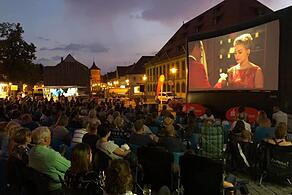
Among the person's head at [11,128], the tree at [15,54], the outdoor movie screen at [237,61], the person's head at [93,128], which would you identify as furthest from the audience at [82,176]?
the tree at [15,54]

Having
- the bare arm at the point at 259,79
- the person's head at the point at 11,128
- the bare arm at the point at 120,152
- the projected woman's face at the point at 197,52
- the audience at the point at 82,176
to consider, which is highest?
the projected woman's face at the point at 197,52

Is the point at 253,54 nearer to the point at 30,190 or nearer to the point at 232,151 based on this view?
the point at 232,151

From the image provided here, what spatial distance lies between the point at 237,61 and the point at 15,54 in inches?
893

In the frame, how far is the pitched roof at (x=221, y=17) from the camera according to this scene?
4666cm

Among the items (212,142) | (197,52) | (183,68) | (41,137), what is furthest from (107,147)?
(183,68)

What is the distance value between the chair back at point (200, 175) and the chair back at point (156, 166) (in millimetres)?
443

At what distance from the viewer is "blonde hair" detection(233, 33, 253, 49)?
19.0 meters

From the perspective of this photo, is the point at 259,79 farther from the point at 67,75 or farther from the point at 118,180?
the point at 67,75

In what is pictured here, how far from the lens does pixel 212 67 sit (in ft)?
73.9

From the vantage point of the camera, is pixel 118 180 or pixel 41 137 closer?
pixel 118 180

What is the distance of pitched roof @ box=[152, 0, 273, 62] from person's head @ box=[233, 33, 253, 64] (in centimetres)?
2018

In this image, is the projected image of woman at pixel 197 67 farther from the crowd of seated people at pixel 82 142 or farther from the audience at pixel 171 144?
the audience at pixel 171 144

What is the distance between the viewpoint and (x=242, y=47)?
771 inches

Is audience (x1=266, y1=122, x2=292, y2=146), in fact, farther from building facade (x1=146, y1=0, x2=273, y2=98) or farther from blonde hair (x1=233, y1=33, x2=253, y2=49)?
building facade (x1=146, y1=0, x2=273, y2=98)
